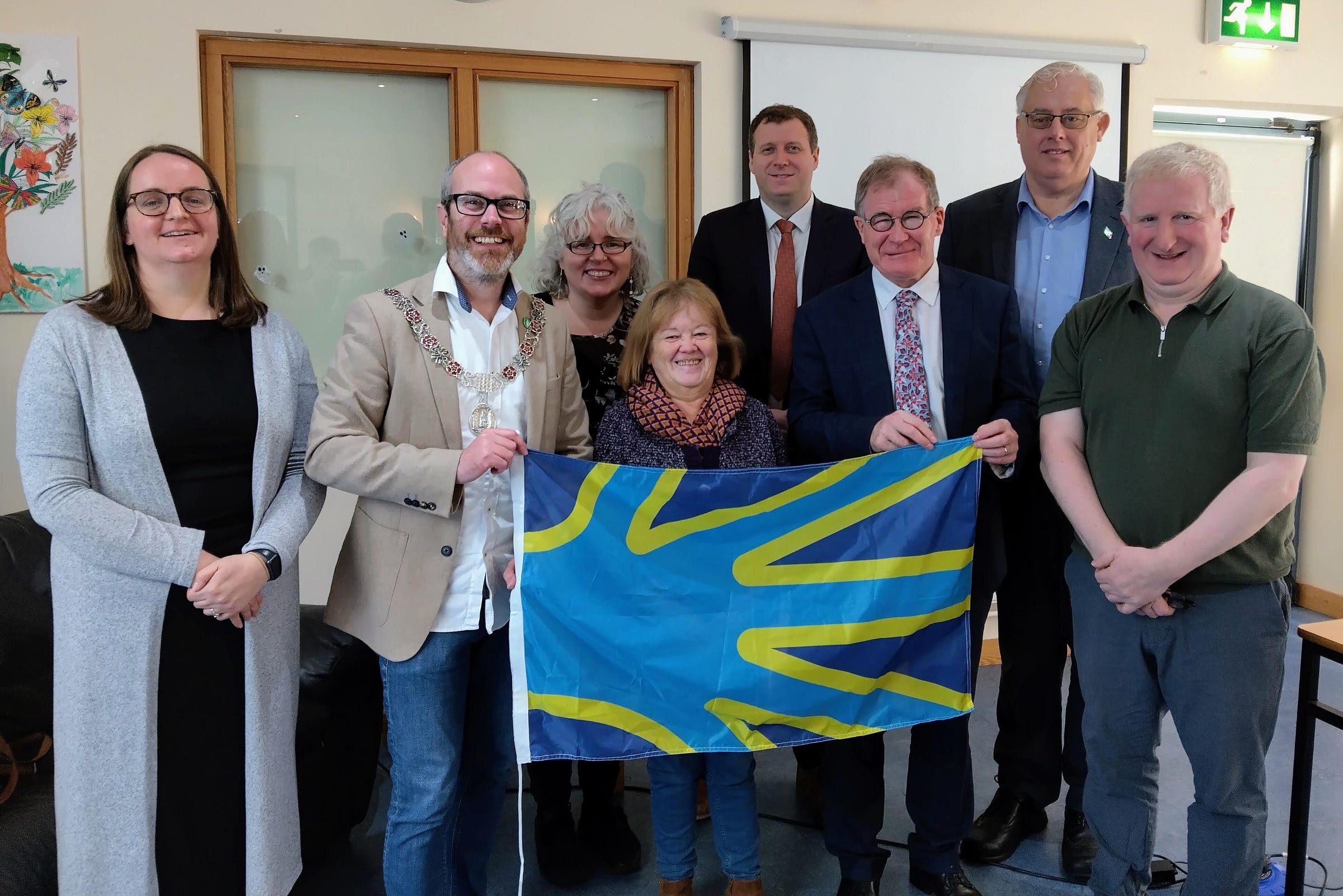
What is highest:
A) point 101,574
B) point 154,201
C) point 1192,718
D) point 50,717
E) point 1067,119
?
point 1067,119

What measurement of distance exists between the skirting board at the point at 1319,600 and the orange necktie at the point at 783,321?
161 inches

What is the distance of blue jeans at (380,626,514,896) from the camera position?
6.81 ft

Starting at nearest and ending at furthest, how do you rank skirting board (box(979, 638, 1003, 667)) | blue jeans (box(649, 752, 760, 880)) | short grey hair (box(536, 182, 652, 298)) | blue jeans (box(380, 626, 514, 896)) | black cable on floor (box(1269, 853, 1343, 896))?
blue jeans (box(380, 626, 514, 896)) < blue jeans (box(649, 752, 760, 880)) < black cable on floor (box(1269, 853, 1343, 896)) < short grey hair (box(536, 182, 652, 298)) < skirting board (box(979, 638, 1003, 667))

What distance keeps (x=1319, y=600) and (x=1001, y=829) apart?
3732 mm

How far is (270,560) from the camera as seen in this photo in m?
1.97

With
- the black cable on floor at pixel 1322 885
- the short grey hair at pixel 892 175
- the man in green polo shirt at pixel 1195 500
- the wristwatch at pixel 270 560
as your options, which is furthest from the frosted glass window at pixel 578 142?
the black cable on floor at pixel 1322 885

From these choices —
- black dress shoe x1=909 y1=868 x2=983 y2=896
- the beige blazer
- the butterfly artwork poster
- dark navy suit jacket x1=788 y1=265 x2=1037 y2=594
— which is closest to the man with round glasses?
the beige blazer

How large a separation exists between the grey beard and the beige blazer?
7 centimetres

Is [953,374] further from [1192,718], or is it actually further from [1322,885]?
[1322,885]

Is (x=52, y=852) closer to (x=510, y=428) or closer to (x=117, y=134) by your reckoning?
(x=510, y=428)

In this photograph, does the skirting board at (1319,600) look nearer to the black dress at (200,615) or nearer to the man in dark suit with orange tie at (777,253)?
the man in dark suit with orange tie at (777,253)

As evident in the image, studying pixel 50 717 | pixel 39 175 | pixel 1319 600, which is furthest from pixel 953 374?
pixel 1319 600

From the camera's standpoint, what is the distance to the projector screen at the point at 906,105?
4266 mm

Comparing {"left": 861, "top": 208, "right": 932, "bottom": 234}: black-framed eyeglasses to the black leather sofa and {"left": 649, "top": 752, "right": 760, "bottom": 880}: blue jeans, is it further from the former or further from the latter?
the black leather sofa
